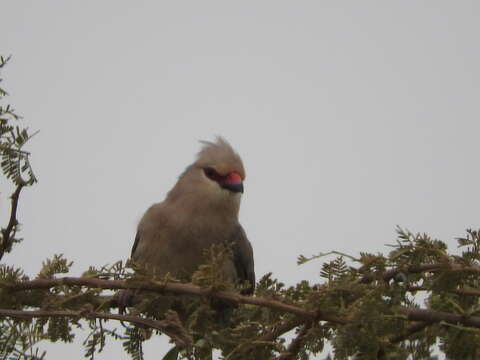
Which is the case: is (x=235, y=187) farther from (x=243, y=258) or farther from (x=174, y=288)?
(x=174, y=288)

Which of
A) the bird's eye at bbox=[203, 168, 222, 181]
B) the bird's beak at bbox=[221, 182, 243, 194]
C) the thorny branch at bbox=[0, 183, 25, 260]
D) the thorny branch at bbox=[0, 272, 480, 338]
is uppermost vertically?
the bird's eye at bbox=[203, 168, 222, 181]

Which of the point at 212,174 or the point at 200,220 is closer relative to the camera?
the point at 200,220

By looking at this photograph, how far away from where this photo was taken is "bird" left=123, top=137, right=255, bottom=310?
5.87 meters

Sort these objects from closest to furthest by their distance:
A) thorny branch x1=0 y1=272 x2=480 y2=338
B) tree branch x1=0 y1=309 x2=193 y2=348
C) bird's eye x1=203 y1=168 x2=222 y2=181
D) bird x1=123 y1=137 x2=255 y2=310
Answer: thorny branch x1=0 y1=272 x2=480 y2=338 < tree branch x1=0 y1=309 x2=193 y2=348 < bird x1=123 y1=137 x2=255 y2=310 < bird's eye x1=203 y1=168 x2=222 y2=181

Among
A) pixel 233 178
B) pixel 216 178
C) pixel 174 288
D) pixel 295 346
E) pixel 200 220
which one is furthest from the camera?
pixel 216 178

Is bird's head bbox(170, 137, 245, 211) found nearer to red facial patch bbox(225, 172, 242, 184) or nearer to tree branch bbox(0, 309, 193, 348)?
red facial patch bbox(225, 172, 242, 184)

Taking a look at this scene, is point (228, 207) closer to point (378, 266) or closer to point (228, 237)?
point (228, 237)

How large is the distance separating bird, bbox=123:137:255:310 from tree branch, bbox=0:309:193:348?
2976mm

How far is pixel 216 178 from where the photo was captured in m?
6.31

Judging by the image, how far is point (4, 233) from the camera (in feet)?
9.92

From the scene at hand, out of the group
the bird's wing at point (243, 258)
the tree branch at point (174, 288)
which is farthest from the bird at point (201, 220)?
the tree branch at point (174, 288)

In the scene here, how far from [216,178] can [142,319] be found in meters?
3.64

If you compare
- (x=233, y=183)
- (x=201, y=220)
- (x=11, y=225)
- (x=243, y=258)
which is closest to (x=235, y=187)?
(x=233, y=183)

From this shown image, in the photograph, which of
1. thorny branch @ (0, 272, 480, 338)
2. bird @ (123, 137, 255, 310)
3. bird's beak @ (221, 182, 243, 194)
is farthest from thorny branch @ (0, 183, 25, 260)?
bird's beak @ (221, 182, 243, 194)
